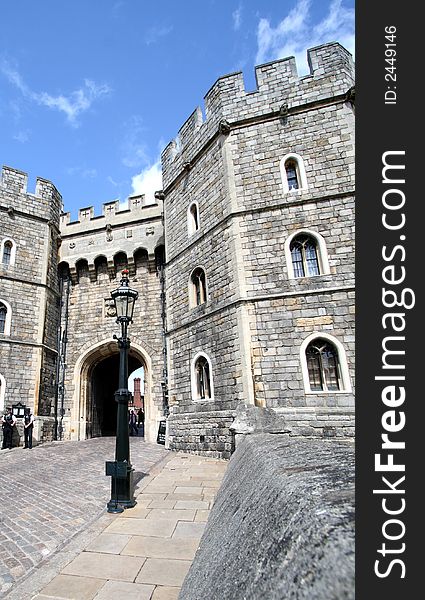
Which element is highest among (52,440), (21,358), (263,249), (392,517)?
(263,249)

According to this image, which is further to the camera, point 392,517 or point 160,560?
point 160,560

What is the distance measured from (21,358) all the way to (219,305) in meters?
8.28

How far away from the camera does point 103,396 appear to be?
16.6 meters

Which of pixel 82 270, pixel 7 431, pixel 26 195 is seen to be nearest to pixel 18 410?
pixel 7 431

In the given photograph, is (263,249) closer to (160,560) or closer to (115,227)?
(160,560)

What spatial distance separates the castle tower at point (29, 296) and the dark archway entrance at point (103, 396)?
1.80 m

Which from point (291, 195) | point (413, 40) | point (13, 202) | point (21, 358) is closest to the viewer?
point (413, 40)

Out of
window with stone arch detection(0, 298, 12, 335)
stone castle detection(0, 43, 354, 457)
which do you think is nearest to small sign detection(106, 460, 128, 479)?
stone castle detection(0, 43, 354, 457)

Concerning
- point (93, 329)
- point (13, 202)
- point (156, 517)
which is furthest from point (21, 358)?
point (156, 517)

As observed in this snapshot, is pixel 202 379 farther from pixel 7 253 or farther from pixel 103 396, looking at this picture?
pixel 7 253

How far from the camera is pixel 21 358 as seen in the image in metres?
12.5

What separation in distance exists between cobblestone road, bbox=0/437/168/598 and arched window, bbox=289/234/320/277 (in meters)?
5.96

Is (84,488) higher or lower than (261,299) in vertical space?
lower

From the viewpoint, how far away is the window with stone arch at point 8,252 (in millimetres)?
13219
